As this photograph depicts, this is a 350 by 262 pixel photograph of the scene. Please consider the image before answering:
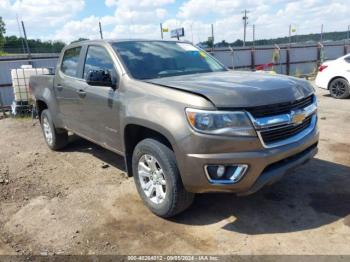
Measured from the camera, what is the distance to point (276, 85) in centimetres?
356

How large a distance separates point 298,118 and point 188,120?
1.13 meters

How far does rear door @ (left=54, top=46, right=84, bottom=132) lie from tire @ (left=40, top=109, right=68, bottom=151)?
0.61 m

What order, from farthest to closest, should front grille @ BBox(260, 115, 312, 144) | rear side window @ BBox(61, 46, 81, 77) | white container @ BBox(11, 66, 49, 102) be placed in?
white container @ BBox(11, 66, 49, 102)
rear side window @ BBox(61, 46, 81, 77)
front grille @ BBox(260, 115, 312, 144)

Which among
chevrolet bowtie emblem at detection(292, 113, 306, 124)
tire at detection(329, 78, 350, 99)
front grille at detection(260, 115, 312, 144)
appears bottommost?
tire at detection(329, 78, 350, 99)

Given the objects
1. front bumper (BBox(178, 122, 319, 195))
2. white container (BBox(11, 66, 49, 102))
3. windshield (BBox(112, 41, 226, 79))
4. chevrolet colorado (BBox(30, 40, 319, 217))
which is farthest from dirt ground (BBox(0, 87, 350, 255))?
white container (BBox(11, 66, 49, 102))

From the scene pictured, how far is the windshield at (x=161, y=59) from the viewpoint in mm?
4281

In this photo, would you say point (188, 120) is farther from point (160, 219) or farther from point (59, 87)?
point (59, 87)

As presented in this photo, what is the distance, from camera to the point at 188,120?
10.7 ft

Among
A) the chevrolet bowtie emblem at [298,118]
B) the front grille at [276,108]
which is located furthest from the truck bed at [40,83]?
the chevrolet bowtie emblem at [298,118]

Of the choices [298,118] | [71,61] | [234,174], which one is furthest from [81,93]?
[298,118]

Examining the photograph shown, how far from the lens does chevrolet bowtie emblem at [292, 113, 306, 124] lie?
352 cm

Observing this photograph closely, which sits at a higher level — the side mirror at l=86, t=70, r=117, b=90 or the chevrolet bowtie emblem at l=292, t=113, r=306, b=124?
the side mirror at l=86, t=70, r=117, b=90

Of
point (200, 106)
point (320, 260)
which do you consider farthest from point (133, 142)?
point (320, 260)

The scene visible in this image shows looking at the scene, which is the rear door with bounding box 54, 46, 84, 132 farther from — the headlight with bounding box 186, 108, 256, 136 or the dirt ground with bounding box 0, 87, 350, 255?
the headlight with bounding box 186, 108, 256, 136
